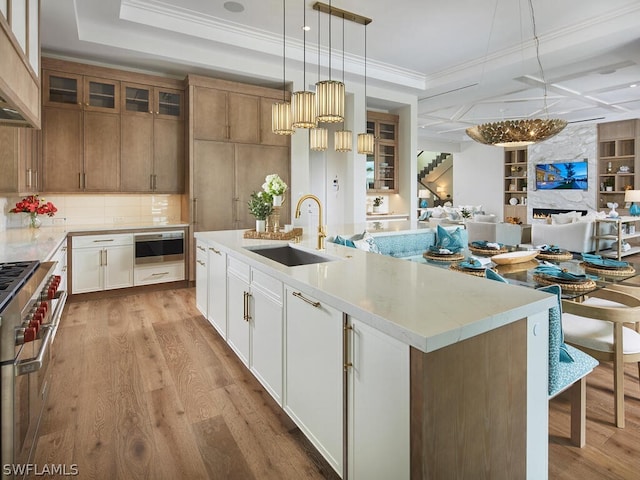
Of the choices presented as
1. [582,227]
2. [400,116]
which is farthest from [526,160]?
[400,116]

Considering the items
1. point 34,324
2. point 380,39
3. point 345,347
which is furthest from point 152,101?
point 345,347

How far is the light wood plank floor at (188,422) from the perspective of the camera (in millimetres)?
1747

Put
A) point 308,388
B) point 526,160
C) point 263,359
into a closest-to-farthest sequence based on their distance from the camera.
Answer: point 308,388 < point 263,359 < point 526,160

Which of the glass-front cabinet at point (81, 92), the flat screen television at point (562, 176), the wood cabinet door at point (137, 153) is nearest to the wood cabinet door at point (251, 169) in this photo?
the wood cabinet door at point (137, 153)

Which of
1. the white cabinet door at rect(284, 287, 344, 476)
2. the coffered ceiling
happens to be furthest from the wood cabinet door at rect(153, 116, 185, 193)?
the white cabinet door at rect(284, 287, 344, 476)

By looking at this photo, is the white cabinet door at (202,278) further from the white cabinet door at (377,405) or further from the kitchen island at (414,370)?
the white cabinet door at (377,405)

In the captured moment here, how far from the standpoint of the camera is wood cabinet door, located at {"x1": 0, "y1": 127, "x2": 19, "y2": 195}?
3.14 m

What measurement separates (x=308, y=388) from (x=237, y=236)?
1918 millimetres

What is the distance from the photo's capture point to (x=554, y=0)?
Result: 398 centimetres

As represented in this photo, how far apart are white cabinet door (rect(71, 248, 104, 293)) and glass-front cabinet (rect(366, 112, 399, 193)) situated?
453 centimetres

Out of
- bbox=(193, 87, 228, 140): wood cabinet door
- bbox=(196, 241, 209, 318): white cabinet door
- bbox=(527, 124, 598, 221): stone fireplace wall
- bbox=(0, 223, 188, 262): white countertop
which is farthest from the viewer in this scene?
bbox=(527, 124, 598, 221): stone fireplace wall

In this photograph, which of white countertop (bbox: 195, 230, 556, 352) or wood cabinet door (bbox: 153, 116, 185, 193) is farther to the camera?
wood cabinet door (bbox: 153, 116, 185, 193)

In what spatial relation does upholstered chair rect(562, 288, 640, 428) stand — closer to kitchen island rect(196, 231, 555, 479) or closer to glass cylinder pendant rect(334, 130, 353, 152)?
kitchen island rect(196, 231, 555, 479)

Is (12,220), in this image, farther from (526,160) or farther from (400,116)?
(526,160)
